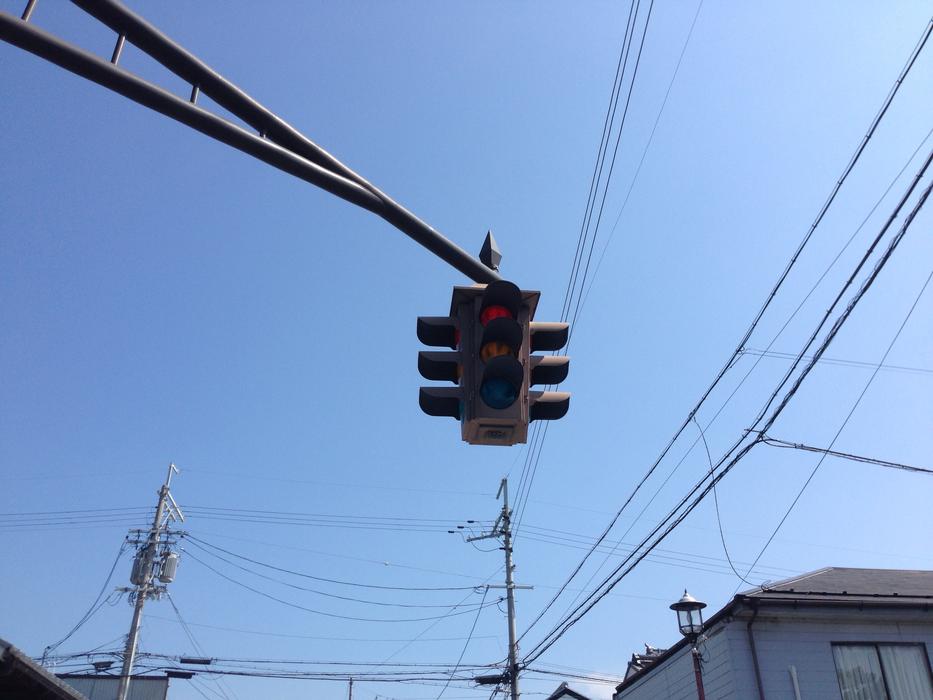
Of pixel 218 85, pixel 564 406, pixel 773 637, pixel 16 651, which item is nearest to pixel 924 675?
pixel 773 637

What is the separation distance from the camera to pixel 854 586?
18312mm

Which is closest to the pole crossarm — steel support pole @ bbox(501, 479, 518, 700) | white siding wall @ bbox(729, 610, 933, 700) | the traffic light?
the traffic light

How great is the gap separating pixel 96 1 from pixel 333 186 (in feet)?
4.42

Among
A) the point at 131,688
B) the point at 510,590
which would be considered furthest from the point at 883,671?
the point at 131,688

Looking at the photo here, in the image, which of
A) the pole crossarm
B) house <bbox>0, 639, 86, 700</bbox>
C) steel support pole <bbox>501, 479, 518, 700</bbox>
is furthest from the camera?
steel support pole <bbox>501, 479, 518, 700</bbox>

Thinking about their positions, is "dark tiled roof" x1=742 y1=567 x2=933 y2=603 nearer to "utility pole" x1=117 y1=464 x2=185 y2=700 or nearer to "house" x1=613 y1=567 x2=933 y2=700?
"house" x1=613 y1=567 x2=933 y2=700

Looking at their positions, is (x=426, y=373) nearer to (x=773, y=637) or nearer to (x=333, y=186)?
(x=333, y=186)

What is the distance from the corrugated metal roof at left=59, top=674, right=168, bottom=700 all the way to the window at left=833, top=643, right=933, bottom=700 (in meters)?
37.1

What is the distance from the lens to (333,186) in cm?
418

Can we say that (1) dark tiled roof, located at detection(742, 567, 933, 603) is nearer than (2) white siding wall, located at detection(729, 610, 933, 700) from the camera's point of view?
No

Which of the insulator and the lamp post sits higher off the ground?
the insulator

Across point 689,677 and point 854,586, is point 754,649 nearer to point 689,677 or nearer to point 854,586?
point 689,677

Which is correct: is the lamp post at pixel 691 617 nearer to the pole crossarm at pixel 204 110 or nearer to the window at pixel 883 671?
the window at pixel 883 671

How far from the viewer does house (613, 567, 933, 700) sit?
→ 15.7m
